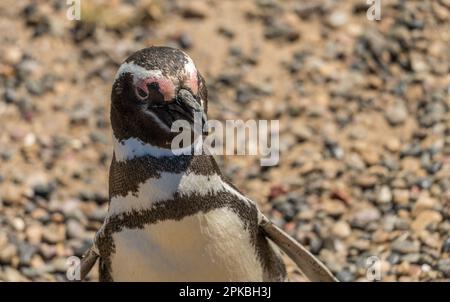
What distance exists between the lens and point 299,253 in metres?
4.48

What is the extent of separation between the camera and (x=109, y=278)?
4.31m

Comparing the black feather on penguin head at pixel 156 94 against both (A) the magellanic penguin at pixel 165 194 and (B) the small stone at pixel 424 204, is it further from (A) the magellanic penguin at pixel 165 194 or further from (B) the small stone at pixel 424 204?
(B) the small stone at pixel 424 204

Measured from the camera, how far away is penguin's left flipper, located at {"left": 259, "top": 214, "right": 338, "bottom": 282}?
14.3 ft

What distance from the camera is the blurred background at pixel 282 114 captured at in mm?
5414

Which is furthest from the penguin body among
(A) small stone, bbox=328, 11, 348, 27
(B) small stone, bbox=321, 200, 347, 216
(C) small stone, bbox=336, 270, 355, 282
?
(A) small stone, bbox=328, 11, 348, 27

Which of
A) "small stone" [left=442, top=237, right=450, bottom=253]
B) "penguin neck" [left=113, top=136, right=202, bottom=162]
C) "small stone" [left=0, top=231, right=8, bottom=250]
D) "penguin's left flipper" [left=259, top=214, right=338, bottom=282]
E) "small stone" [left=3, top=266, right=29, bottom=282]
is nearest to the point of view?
"penguin neck" [left=113, top=136, right=202, bottom=162]

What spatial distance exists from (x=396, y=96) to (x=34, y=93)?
230 cm

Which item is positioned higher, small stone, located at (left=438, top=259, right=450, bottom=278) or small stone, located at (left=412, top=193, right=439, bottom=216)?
small stone, located at (left=412, top=193, right=439, bottom=216)

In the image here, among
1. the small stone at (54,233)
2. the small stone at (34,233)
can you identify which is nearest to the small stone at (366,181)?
the small stone at (54,233)

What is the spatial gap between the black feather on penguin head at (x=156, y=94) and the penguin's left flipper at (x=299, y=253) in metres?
0.66

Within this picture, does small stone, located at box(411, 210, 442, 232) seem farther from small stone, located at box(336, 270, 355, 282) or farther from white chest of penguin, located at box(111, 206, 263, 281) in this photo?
white chest of penguin, located at box(111, 206, 263, 281)

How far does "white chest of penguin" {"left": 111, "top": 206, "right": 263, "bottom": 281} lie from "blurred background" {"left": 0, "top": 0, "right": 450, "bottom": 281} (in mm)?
1101
